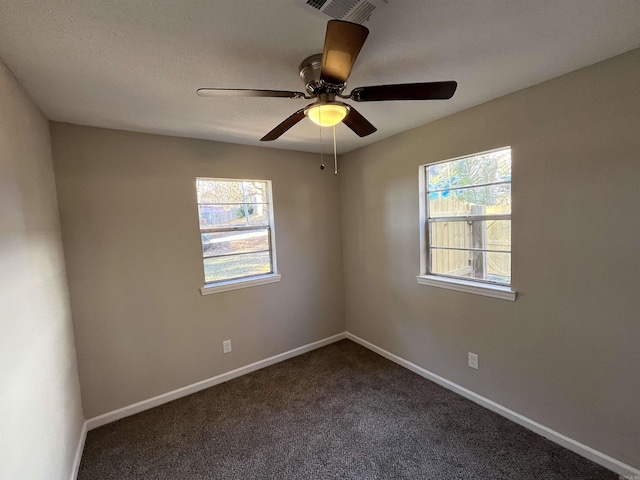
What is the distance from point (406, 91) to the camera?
1298mm

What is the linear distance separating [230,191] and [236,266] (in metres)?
0.78

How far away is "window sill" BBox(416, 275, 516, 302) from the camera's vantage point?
2066 mm

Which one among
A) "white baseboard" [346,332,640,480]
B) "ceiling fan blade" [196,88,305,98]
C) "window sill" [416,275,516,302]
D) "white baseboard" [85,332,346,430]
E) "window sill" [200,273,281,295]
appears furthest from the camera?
"window sill" [200,273,281,295]

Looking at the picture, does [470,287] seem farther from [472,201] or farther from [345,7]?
[345,7]

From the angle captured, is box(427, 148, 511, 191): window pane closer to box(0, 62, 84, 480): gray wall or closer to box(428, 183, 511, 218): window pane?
box(428, 183, 511, 218): window pane

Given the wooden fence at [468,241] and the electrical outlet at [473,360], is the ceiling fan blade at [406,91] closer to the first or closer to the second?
the wooden fence at [468,241]

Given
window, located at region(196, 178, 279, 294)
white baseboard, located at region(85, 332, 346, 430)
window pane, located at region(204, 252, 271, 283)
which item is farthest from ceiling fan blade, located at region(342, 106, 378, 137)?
white baseboard, located at region(85, 332, 346, 430)

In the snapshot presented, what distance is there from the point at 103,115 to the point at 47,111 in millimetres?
313

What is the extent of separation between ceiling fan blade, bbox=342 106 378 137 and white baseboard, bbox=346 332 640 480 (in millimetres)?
2241

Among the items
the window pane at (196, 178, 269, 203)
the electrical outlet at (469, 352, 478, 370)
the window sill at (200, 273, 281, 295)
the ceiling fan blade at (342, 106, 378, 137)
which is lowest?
the electrical outlet at (469, 352, 478, 370)

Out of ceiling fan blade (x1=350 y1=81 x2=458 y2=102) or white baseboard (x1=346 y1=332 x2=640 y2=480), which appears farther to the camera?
white baseboard (x1=346 y1=332 x2=640 y2=480)

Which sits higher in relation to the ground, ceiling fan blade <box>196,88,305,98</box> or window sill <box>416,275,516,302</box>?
ceiling fan blade <box>196,88,305,98</box>

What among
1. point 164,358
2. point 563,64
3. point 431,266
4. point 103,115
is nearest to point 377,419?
point 431,266

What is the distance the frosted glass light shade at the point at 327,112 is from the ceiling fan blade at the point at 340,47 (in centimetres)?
11
